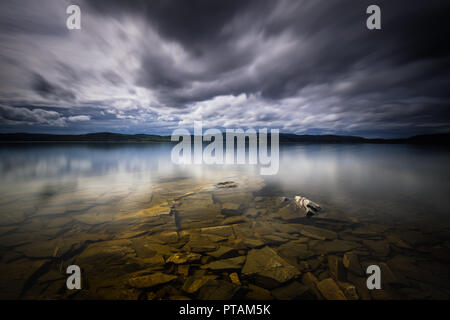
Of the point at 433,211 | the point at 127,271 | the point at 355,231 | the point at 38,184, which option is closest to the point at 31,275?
the point at 127,271

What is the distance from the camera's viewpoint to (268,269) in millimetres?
4570

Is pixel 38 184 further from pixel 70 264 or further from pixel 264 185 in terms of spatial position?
pixel 264 185

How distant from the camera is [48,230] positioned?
6508 millimetres

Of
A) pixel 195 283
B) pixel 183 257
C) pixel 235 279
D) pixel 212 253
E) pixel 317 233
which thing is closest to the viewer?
pixel 195 283

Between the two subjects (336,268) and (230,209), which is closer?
(336,268)

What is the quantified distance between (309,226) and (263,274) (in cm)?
367

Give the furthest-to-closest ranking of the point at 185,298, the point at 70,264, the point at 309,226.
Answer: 1. the point at 309,226
2. the point at 70,264
3. the point at 185,298

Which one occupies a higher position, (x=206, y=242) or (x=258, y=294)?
(x=206, y=242)

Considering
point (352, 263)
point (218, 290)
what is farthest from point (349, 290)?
point (218, 290)

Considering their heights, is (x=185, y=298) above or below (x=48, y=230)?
below

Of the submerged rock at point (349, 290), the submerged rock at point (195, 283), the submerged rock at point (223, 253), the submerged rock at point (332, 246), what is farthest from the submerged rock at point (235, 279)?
the submerged rock at point (332, 246)

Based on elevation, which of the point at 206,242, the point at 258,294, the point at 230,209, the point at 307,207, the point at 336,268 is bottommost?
the point at 258,294

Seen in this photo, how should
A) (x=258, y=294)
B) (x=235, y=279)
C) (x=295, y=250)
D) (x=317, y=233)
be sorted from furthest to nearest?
(x=317, y=233), (x=295, y=250), (x=235, y=279), (x=258, y=294)

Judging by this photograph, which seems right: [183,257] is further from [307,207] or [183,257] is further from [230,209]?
[307,207]
